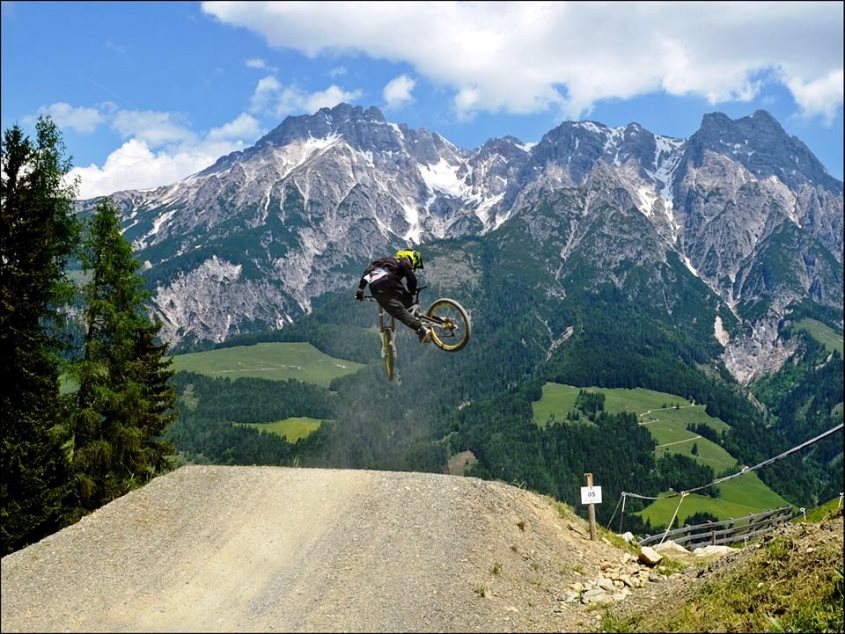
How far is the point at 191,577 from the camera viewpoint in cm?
1572

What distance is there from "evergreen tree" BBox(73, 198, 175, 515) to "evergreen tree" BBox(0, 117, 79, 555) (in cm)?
100

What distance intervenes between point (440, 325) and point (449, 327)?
0.32m

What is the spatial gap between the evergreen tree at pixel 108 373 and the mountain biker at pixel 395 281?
47.0 feet

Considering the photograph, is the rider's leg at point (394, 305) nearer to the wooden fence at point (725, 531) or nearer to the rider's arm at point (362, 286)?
the rider's arm at point (362, 286)

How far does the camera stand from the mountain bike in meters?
20.7

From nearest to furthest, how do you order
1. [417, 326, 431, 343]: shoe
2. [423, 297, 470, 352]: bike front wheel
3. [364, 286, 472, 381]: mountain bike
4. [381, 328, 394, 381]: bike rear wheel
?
[417, 326, 431, 343]: shoe
[364, 286, 472, 381]: mountain bike
[423, 297, 470, 352]: bike front wheel
[381, 328, 394, 381]: bike rear wheel

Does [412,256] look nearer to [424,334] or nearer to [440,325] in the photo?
[424,334]

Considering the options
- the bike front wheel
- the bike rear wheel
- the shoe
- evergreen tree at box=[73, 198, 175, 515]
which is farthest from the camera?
evergreen tree at box=[73, 198, 175, 515]

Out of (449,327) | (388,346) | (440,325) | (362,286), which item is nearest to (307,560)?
(362,286)

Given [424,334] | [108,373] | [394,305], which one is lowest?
[108,373]

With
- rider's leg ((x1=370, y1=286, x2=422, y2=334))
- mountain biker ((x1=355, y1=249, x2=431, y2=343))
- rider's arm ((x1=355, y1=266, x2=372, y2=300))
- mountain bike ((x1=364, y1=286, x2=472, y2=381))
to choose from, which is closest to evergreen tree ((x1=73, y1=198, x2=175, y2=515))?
mountain bike ((x1=364, y1=286, x2=472, y2=381))

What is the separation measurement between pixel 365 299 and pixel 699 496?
18682 centimetres

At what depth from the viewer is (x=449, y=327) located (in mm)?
21141

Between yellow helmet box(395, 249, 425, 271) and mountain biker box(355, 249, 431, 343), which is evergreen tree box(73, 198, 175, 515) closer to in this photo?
mountain biker box(355, 249, 431, 343)
